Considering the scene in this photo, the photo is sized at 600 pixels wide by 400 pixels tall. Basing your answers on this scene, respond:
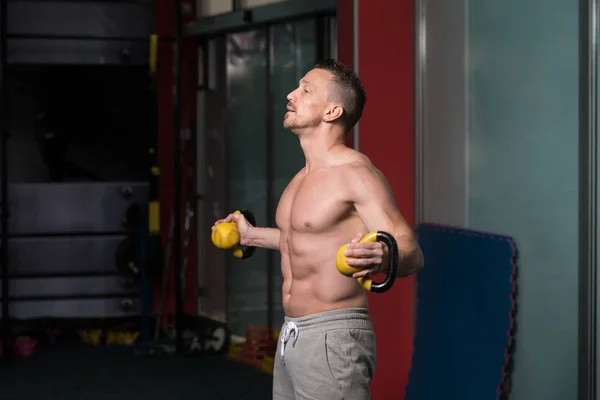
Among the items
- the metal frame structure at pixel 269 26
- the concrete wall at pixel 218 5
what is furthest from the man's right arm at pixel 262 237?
the concrete wall at pixel 218 5

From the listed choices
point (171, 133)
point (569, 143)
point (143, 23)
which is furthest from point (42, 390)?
point (569, 143)

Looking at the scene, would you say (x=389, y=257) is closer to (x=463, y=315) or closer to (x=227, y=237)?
(x=227, y=237)

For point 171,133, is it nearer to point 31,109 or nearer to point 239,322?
point 31,109

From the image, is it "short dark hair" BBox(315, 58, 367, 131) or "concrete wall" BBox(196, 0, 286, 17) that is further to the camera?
"concrete wall" BBox(196, 0, 286, 17)

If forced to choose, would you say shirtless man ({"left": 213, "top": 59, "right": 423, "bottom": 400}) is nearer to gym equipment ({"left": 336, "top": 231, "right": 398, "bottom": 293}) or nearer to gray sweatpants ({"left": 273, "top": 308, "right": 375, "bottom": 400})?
gray sweatpants ({"left": 273, "top": 308, "right": 375, "bottom": 400})

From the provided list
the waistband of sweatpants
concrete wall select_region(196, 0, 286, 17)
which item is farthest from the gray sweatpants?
concrete wall select_region(196, 0, 286, 17)

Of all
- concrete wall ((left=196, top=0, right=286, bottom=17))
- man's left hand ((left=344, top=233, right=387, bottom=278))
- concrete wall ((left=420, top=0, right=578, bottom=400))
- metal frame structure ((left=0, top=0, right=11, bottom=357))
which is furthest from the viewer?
metal frame structure ((left=0, top=0, right=11, bottom=357))

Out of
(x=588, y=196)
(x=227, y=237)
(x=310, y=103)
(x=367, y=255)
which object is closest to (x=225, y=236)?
(x=227, y=237)

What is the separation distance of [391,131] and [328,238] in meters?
1.88

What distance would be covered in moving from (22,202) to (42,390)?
189cm

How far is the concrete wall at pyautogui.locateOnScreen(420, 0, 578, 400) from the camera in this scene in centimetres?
314

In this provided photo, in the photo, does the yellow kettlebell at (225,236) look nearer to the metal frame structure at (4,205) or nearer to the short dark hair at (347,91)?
the short dark hair at (347,91)

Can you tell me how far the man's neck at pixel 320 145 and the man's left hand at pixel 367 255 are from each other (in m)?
0.47

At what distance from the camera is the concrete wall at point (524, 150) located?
314cm
